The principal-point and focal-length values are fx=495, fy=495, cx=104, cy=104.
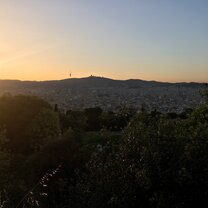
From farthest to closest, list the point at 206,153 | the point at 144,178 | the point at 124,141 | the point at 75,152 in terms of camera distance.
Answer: the point at 75,152 < the point at 124,141 < the point at 206,153 < the point at 144,178

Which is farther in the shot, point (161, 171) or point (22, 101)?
point (22, 101)

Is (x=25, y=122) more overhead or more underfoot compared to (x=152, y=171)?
more underfoot

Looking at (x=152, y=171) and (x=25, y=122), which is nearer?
(x=152, y=171)

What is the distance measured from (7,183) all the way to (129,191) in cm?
1155

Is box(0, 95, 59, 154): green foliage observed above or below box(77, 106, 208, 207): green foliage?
below

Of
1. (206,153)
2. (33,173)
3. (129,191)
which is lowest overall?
(33,173)

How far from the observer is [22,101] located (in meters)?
49.8

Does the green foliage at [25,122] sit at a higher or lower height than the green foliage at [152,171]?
lower

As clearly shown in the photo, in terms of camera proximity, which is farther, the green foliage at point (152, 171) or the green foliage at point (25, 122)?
the green foliage at point (25, 122)

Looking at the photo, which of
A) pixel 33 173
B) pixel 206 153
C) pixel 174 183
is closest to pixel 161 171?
pixel 174 183

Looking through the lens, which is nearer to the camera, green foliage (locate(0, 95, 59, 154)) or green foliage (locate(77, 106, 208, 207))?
green foliage (locate(77, 106, 208, 207))

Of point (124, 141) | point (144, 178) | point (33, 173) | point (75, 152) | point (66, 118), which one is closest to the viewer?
point (144, 178)

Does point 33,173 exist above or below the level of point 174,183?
below

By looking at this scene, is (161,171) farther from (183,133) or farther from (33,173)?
(33,173)
